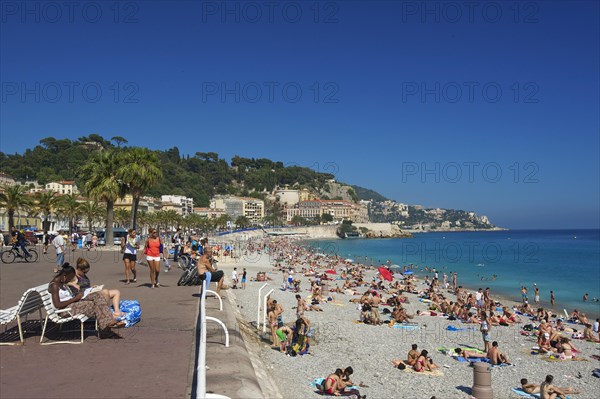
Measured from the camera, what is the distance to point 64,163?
122750 mm

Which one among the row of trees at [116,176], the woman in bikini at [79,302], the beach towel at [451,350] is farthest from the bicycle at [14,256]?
the beach towel at [451,350]

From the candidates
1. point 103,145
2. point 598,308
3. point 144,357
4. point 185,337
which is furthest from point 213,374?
point 103,145

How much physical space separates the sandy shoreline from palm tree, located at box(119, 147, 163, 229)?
1439 centimetres

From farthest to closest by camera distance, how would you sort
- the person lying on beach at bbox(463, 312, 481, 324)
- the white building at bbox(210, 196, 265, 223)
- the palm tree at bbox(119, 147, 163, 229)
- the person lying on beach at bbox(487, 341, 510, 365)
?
the white building at bbox(210, 196, 265, 223) → the palm tree at bbox(119, 147, 163, 229) → the person lying on beach at bbox(463, 312, 481, 324) → the person lying on beach at bbox(487, 341, 510, 365)

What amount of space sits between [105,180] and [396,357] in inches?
865

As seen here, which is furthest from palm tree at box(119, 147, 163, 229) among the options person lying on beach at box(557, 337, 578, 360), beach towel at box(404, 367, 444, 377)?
person lying on beach at box(557, 337, 578, 360)

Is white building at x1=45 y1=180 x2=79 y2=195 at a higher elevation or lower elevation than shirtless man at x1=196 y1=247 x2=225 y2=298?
higher

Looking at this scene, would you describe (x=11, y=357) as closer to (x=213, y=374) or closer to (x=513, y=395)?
(x=213, y=374)

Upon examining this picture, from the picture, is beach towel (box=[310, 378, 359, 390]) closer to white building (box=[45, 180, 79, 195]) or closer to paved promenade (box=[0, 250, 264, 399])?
paved promenade (box=[0, 250, 264, 399])

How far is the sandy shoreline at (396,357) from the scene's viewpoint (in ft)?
30.9

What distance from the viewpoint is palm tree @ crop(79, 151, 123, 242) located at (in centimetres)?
2784

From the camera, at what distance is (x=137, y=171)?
28516mm

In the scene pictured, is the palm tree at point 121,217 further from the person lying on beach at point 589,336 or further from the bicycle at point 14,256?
the person lying on beach at point 589,336

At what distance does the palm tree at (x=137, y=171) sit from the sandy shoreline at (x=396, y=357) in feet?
47.2
